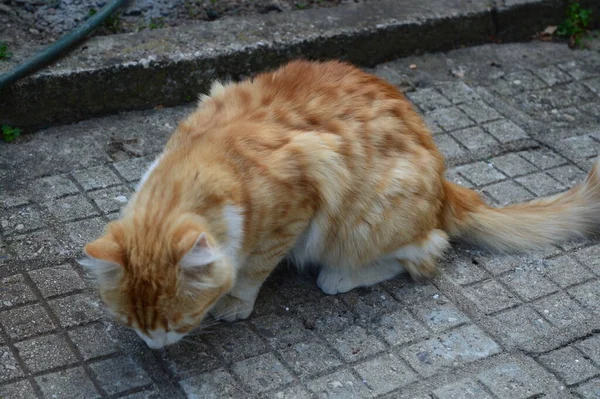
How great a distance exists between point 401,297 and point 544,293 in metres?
0.65

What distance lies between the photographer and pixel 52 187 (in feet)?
13.9

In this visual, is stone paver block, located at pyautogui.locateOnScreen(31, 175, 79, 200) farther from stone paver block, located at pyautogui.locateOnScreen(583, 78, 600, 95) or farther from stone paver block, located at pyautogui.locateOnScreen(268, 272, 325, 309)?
stone paver block, located at pyautogui.locateOnScreen(583, 78, 600, 95)

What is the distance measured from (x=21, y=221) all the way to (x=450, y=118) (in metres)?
2.53

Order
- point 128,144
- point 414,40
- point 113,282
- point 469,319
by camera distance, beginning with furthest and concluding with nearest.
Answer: point 414,40 < point 128,144 < point 469,319 < point 113,282

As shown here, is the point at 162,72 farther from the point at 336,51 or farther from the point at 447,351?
the point at 447,351

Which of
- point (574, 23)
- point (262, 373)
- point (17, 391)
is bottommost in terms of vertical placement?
point (17, 391)

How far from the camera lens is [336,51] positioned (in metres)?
5.30

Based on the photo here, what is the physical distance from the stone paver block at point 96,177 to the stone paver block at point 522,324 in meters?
2.01

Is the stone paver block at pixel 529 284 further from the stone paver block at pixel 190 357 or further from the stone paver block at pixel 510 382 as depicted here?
the stone paver block at pixel 190 357

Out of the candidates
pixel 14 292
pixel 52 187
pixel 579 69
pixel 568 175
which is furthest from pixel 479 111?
pixel 14 292

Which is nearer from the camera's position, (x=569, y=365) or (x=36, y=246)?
(x=569, y=365)

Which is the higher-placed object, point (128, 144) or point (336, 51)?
point (336, 51)

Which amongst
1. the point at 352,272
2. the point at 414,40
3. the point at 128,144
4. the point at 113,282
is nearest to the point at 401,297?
the point at 352,272

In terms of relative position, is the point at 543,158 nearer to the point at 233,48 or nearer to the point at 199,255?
the point at 233,48
